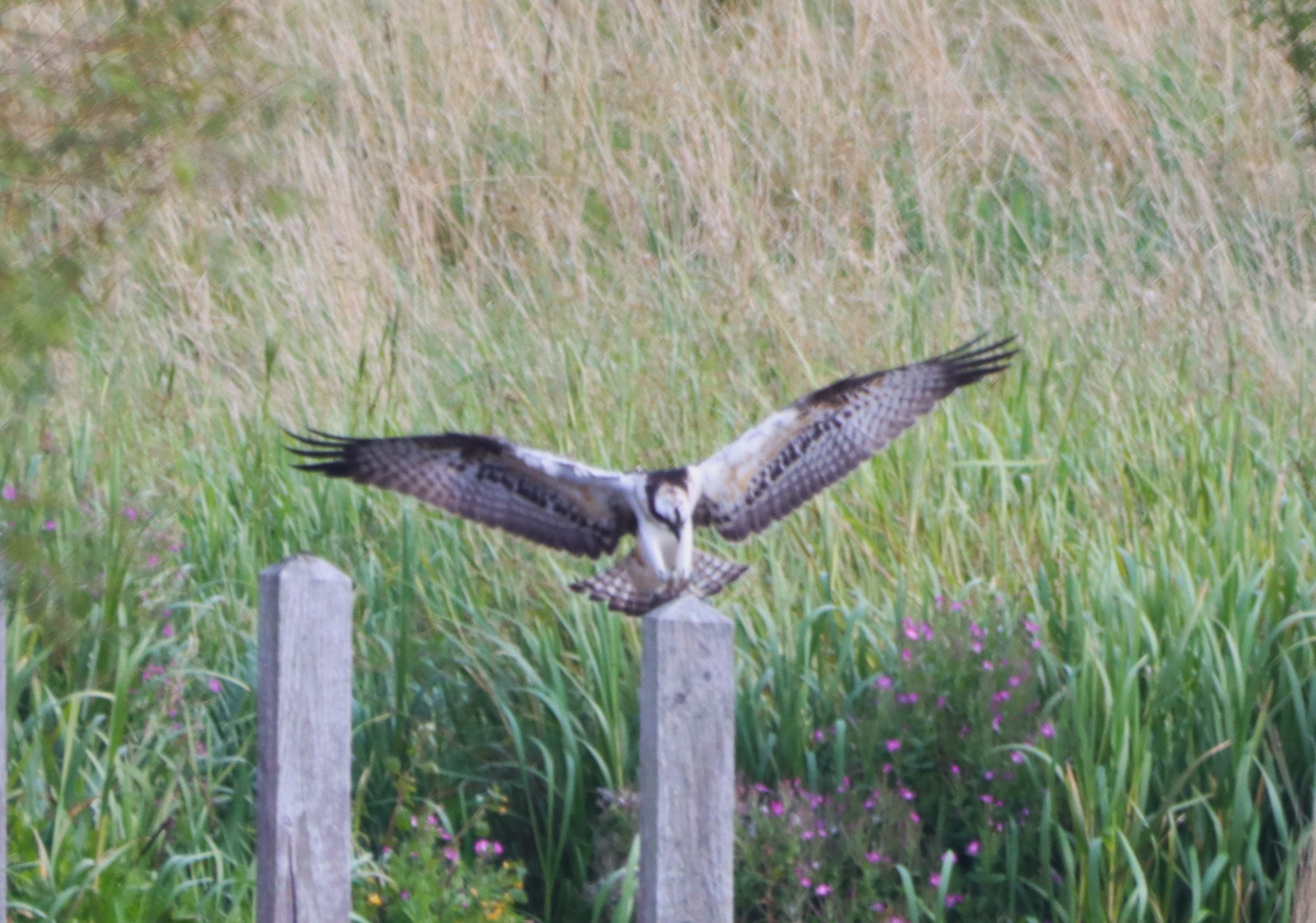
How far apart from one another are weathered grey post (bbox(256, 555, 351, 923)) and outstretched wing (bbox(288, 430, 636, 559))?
1.32 m

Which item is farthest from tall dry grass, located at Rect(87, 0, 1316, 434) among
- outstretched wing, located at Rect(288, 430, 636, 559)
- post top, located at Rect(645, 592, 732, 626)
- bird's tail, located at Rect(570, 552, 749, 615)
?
post top, located at Rect(645, 592, 732, 626)

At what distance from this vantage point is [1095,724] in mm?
2662

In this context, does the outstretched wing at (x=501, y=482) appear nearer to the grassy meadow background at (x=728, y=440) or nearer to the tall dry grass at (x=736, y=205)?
the grassy meadow background at (x=728, y=440)

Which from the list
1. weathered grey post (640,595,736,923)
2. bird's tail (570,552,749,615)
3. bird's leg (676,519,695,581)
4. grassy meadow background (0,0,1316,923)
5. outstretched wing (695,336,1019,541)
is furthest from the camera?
outstretched wing (695,336,1019,541)

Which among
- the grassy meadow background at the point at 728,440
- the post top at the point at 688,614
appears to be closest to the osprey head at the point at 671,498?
the grassy meadow background at the point at 728,440

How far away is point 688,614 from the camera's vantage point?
1.35m

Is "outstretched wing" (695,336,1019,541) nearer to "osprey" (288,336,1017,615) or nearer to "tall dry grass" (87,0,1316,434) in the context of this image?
"osprey" (288,336,1017,615)

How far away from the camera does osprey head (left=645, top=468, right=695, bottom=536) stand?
3.04 meters

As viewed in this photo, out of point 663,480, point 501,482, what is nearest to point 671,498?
point 663,480

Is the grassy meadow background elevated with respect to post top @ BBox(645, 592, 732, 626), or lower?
elevated

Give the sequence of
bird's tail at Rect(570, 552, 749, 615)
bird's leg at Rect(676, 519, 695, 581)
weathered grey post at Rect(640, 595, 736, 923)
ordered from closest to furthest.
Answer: weathered grey post at Rect(640, 595, 736, 923)
bird's tail at Rect(570, 552, 749, 615)
bird's leg at Rect(676, 519, 695, 581)

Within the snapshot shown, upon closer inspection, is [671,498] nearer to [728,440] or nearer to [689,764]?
[728,440]

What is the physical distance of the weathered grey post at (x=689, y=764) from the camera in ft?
4.40

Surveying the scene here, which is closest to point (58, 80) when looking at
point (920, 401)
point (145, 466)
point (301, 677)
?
point (301, 677)
